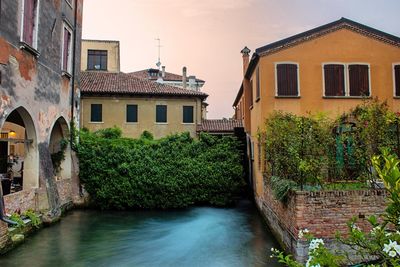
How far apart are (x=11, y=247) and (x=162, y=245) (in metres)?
4.75

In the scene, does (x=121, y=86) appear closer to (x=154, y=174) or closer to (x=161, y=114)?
(x=161, y=114)

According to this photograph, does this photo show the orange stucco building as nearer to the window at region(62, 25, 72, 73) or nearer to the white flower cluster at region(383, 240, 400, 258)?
the window at region(62, 25, 72, 73)

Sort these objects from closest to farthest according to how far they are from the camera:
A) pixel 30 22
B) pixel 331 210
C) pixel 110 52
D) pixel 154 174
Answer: pixel 331 210, pixel 30 22, pixel 154 174, pixel 110 52

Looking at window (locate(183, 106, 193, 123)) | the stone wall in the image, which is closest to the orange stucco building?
the stone wall

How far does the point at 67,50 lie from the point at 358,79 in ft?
45.0

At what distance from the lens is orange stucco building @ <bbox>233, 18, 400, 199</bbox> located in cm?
1445

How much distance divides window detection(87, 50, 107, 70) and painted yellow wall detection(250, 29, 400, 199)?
15.7 meters

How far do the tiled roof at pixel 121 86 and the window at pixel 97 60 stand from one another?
2.82 feet

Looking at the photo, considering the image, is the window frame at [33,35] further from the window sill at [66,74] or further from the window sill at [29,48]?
the window sill at [66,74]

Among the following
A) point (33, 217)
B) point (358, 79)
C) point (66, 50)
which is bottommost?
point (33, 217)

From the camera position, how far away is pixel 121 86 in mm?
23562

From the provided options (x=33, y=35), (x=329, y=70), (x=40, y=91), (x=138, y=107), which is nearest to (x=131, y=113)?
(x=138, y=107)

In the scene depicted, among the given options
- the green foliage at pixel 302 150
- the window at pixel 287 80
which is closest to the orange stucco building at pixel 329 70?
the window at pixel 287 80

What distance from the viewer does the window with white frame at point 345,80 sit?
14633mm
